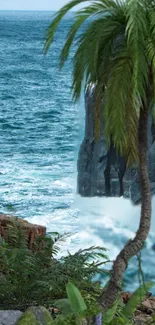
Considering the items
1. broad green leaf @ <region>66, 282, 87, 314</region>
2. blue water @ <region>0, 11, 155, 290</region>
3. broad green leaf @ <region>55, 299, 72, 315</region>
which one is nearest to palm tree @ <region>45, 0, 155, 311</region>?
broad green leaf @ <region>55, 299, 72, 315</region>

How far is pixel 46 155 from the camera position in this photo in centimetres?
4097

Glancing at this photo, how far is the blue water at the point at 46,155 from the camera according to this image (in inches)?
1106

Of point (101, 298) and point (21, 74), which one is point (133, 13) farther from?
point (21, 74)

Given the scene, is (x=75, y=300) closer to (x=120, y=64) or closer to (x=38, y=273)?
(x=38, y=273)

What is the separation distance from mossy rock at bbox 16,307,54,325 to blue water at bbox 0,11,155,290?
1.76 m

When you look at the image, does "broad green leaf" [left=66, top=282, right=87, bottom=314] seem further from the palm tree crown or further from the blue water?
the blue water

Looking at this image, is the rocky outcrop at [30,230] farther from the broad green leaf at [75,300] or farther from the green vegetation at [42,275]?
the broad green leaf at [75,300]

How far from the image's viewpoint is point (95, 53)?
24.1 feet

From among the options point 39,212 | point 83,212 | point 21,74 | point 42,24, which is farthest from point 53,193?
point 42,24

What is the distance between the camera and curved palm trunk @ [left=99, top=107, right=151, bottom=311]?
303 inches

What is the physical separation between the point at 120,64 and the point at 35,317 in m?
2.19

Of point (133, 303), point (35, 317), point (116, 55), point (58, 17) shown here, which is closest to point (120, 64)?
point (116, 55)

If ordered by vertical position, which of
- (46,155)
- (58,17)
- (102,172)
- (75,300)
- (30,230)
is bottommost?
(46,155)

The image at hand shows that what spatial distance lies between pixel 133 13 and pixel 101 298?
2.53 m
